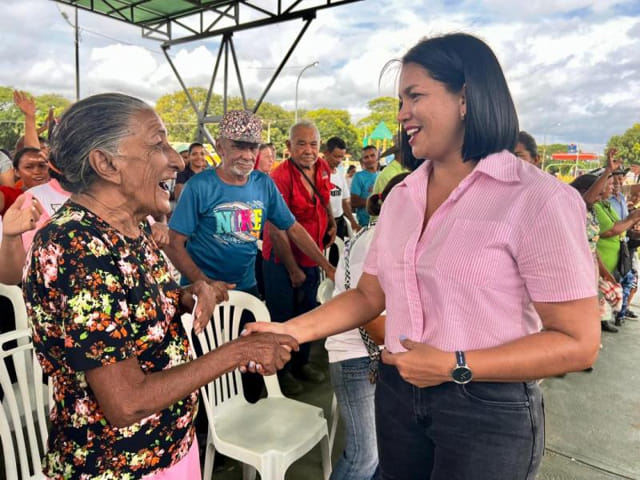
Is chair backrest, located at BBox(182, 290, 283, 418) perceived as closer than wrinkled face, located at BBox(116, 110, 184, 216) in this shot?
No

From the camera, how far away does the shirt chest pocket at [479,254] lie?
1046 mm

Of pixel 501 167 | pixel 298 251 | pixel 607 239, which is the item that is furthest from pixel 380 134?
pixel 501 167

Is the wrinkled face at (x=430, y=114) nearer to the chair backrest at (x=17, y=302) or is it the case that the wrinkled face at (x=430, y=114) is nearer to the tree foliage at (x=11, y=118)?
the chair backrest at (x=17, y=302)

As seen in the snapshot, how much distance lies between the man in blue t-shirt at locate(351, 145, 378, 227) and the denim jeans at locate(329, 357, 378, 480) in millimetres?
4586

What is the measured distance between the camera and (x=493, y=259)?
3.44 feet

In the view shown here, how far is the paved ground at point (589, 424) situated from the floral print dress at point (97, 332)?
162 centimetres

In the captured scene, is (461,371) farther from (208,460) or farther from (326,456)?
(208,460)

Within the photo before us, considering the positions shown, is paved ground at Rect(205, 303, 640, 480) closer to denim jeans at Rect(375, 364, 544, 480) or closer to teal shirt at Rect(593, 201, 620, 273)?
teal shirt at Rect(593, 201, 620, 273)

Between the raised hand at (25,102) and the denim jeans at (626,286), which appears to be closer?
the raised hand at (25,102)

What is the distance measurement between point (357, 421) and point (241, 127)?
6.52ft

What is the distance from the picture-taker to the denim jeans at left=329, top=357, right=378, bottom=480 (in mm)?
1919

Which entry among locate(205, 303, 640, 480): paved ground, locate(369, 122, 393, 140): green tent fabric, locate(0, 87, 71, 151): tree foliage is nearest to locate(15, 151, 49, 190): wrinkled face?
locate(205, 303, 640, 480): paved ground

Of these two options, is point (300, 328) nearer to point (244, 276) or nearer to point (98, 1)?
point (244, 276)

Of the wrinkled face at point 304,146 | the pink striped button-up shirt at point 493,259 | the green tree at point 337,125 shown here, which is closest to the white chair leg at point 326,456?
the pink striped button-up shirt at point 493,259
